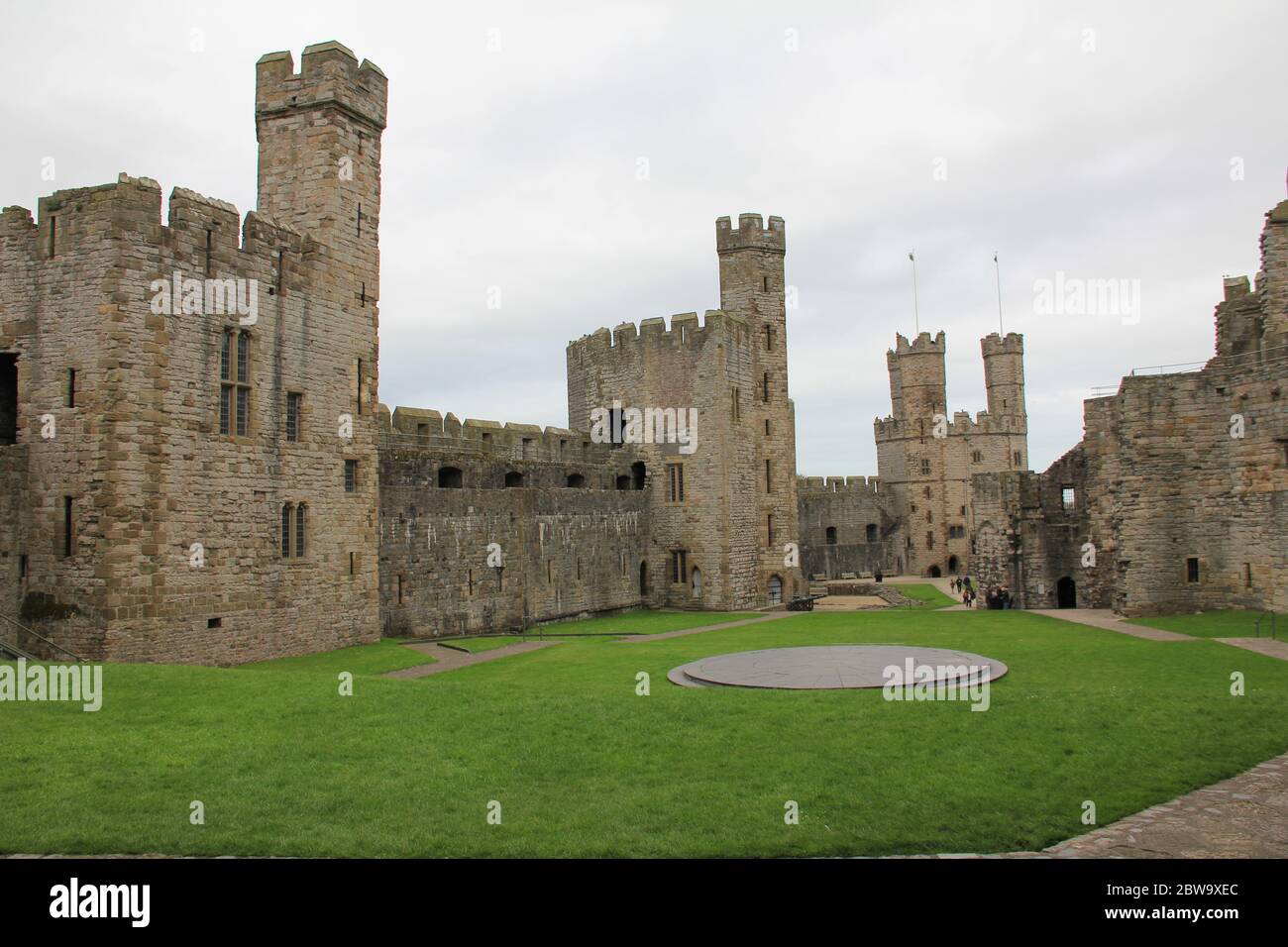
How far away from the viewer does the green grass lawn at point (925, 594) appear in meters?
39.9

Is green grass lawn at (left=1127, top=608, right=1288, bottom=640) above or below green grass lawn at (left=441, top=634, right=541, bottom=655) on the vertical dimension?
above

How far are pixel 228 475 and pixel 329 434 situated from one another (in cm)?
331

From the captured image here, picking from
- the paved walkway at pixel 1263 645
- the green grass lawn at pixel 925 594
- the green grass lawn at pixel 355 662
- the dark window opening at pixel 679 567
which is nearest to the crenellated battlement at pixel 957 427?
the green grass lawn at pixel 925 594

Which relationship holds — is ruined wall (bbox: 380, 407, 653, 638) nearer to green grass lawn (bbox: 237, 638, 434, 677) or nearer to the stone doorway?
green grass lawn (bbox: 237, 638, 434, 677)

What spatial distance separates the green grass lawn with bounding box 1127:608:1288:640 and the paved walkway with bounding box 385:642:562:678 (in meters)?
16.9

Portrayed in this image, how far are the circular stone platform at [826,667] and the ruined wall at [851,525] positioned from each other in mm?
42786

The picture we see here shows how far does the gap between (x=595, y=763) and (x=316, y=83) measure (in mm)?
19769

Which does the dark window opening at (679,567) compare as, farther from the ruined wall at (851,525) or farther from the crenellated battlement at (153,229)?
the ruined wall at (851,525)

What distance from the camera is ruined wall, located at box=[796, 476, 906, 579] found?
205 ft

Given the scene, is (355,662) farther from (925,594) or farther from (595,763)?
(925,594)

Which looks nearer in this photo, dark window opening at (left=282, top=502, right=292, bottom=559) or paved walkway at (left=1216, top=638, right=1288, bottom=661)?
paved walkway at (left=1216, top=638, right=1288, bottom=661)

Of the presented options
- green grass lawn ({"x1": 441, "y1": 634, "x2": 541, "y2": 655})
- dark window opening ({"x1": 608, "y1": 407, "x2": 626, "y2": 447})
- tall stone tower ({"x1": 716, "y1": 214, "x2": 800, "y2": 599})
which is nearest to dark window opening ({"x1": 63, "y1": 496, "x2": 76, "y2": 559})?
green grass lawn ({"x1": 441, "y1": 634, "x2": 541, "y2": 655})

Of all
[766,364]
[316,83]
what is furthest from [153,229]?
[766,364]
